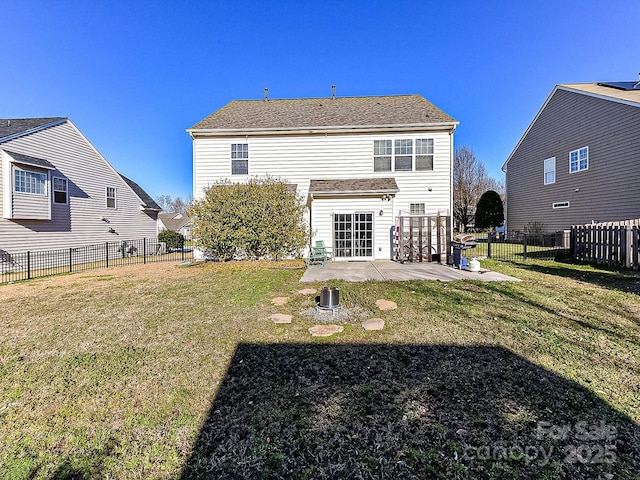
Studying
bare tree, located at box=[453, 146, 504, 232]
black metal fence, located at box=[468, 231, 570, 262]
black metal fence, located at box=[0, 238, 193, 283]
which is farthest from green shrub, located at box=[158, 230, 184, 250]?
bare tree, located at box=[453, 146, 504, 232]

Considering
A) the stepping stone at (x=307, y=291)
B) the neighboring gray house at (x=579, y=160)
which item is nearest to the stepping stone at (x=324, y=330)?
the stepping stone at (x=307, y=291)

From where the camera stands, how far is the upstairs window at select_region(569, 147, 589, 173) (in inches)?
592

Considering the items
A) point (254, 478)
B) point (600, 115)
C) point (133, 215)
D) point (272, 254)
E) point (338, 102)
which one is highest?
point (338, 102)

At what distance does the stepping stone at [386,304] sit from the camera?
5168mm

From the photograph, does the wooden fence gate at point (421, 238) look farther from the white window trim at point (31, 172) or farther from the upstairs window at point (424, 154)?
the white window trim at point (31, 172)

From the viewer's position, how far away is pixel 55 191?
1384 centimetres

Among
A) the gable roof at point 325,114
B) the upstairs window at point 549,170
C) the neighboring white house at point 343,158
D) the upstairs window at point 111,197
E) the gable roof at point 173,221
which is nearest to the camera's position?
the neighboring white house at point 343,158

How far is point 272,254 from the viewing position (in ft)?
37.4

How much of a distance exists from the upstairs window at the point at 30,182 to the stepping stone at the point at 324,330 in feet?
51.6

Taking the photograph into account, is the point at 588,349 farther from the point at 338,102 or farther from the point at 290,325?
the point at 338,102

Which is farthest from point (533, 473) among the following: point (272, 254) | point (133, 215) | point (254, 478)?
point (133, 215)

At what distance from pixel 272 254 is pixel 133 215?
1391 centimetres

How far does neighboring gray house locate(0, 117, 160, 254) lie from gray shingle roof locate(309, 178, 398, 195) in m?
12.9

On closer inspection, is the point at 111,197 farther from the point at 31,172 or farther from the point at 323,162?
the point at 323,162
